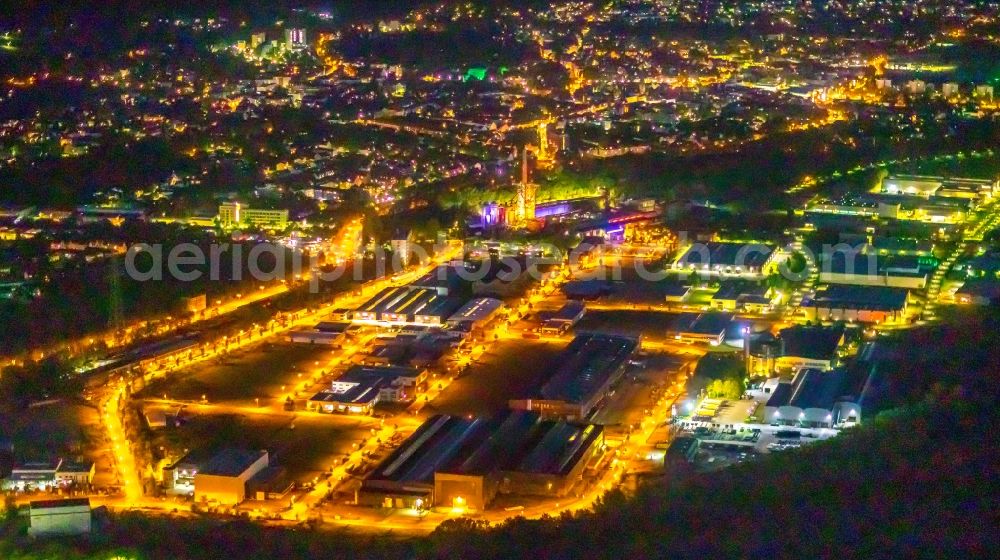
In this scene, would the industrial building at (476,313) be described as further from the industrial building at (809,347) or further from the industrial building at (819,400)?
the industrial building at (819,400)

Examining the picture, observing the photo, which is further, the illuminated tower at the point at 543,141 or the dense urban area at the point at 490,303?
the illuminated tower at the point at 543,141

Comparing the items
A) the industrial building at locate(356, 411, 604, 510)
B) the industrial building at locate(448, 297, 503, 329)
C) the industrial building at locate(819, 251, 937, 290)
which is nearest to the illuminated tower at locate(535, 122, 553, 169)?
the industrial building at locate(819, 251, 937, 290)

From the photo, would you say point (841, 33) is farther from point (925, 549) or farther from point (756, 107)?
point (925, 549)

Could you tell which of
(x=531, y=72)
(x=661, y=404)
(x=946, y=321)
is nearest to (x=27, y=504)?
(x=661, y=404)

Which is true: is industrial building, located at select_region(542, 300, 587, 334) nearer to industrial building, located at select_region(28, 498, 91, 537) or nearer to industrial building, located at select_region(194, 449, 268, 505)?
industrial building, located at select_region(194, 449, 268, 505)

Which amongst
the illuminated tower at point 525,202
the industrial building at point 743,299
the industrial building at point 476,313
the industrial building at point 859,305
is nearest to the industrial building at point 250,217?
the illuminated tower at point 525,202
